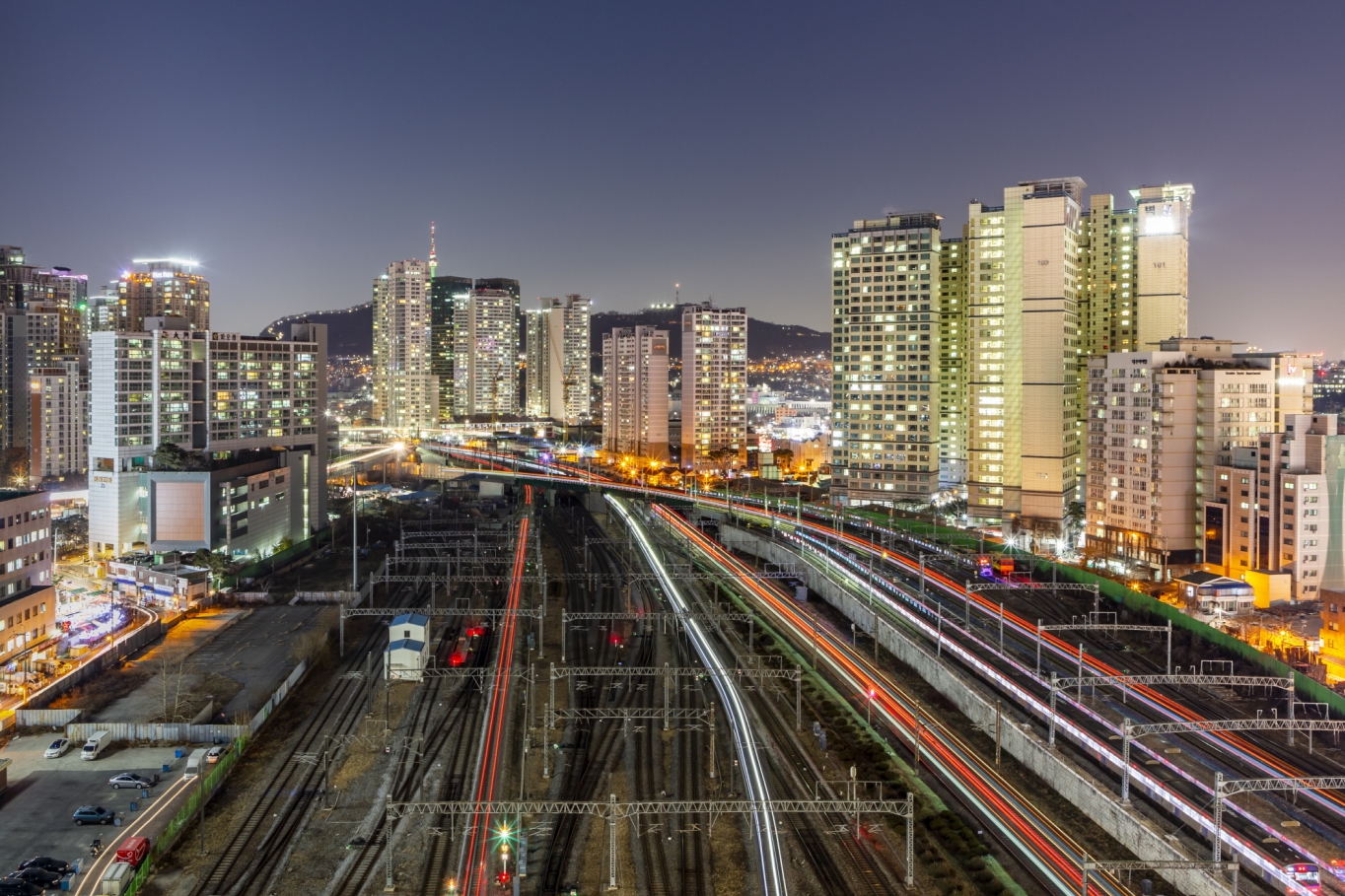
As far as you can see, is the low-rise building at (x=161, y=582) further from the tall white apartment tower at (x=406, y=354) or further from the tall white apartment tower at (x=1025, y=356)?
the tall white apartment tower at (x=406, y=354)

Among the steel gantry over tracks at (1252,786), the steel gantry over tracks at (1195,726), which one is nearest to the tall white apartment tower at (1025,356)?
the steel gantry over tracks at (1195,726)

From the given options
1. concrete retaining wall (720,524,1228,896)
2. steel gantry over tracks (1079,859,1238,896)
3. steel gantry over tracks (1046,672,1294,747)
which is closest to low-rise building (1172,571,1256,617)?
steel gantry over tracks (1046,672,1294,747)

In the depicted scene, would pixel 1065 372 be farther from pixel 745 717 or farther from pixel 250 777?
pixel 250 777

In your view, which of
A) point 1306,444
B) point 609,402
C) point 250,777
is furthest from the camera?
point 609,402

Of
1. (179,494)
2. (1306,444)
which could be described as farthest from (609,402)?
(1306,444)

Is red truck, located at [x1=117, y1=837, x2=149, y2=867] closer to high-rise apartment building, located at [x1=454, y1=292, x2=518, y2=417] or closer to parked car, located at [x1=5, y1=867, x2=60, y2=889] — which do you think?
parked car, located at [x1=5, y1=867, x2=60, y2=889]

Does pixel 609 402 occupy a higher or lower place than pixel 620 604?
higher

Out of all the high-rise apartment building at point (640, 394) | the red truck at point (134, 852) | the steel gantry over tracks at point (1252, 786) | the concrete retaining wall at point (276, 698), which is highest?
the high-rise apartment building at point (640, 394)
